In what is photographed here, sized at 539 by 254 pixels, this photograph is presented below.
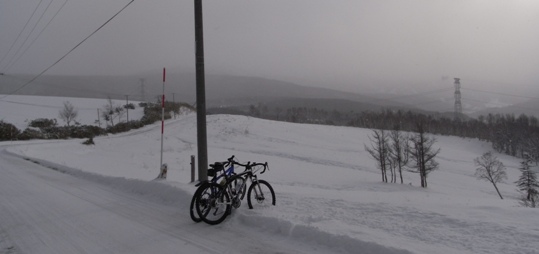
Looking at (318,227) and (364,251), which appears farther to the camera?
(318,227)

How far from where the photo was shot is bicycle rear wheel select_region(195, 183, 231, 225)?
18.7ft

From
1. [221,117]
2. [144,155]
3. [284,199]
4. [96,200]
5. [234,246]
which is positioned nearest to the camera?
[234,246]

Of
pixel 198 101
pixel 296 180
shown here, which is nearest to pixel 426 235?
pixel 198 101

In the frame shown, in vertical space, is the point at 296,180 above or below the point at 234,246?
below

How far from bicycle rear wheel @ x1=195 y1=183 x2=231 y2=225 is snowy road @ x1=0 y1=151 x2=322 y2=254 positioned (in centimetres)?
20

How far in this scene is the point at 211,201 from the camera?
577 centimetres

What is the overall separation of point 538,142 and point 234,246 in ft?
431

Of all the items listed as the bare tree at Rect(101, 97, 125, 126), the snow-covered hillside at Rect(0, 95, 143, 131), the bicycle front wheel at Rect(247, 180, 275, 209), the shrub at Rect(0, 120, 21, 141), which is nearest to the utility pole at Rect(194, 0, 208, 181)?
the bicycle front wheel at Rect(247, 180, 275, 209)

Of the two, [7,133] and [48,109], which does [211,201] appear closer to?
[7,133]

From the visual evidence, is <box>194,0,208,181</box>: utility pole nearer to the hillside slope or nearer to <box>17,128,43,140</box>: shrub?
the hillside slope

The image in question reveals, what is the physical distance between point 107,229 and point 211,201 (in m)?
1.81

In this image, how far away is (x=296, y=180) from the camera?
29.0 metres

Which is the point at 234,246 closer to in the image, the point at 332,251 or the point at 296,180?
the point at 332,251

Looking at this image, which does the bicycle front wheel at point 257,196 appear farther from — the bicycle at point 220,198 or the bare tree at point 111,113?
the bare tree at point 111,113
